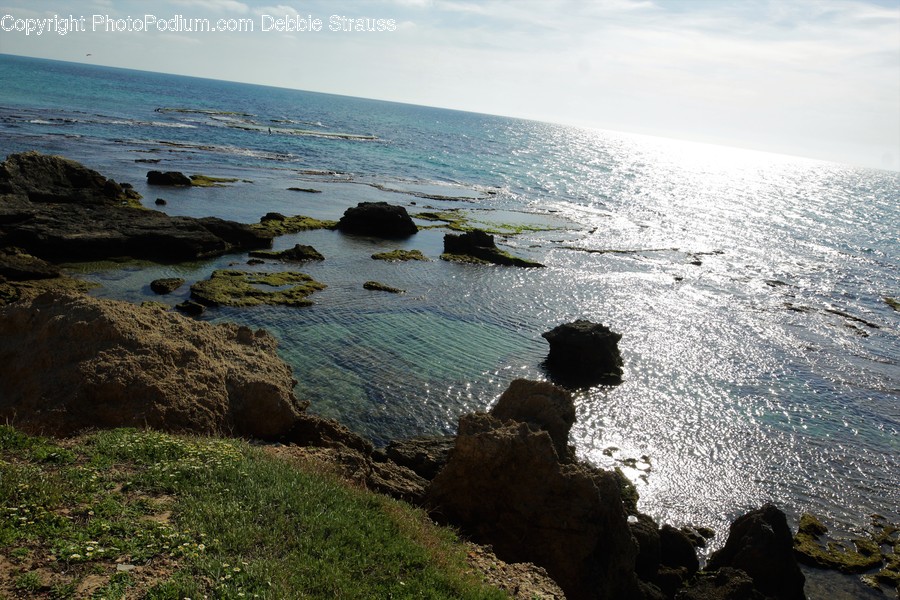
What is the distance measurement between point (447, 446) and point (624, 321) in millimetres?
22274

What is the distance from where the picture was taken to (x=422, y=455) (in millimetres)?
17906

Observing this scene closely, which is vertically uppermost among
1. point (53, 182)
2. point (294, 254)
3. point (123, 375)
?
point (53, 182)

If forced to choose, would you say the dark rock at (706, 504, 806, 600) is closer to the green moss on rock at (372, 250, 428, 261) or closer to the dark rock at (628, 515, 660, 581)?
the dark rock at (628, 515, 660, 581)

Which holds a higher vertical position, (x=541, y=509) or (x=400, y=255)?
(x=541, y=509)

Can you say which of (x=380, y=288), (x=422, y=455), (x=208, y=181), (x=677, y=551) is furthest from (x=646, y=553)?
(x=208, y=181)

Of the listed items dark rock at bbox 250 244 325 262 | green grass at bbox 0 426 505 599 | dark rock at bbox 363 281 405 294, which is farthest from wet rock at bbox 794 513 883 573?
dark rock at bbox 250 244 325 262

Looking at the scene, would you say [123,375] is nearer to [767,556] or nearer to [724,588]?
[724,588]

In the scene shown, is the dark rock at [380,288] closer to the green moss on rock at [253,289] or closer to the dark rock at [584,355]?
the green moss on rock at [253,289]

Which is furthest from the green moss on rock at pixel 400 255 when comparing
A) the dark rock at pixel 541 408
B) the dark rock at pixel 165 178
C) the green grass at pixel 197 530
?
the green grass at pixel 197 530

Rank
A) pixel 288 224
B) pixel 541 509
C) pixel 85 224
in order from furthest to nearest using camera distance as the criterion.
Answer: pixel 288 224
pixel 85 224
pixel 541 509

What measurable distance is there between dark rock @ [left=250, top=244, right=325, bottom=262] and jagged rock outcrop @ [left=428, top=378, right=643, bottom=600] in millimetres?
29307

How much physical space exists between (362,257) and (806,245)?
197 ft

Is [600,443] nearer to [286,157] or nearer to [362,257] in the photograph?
[362,257]

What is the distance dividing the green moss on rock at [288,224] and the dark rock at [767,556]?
36934 mm
